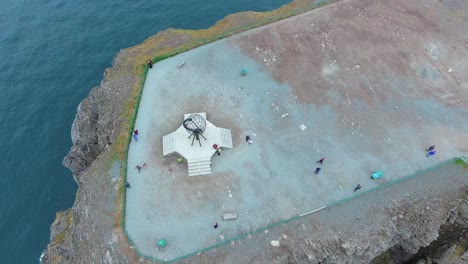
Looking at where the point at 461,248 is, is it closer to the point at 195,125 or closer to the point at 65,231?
the point at 195,125

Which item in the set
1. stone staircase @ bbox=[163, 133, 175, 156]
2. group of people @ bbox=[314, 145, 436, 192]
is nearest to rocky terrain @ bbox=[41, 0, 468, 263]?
group of people @ bbox=[314, 145, 436, 192]

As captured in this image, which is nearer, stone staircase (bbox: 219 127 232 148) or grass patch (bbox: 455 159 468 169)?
grass patch (bbox: 455 159 468 169)

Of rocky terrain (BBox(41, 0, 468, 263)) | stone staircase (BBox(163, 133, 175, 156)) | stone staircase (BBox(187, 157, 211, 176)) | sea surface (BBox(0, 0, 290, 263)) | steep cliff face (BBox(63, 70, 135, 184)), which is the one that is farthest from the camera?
sea surface (BBox(0, 0, 290, 263))

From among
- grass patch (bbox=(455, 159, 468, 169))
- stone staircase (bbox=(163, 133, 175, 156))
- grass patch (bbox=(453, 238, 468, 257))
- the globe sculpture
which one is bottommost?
grass patch (bbox=(453, 238, 468, 257))

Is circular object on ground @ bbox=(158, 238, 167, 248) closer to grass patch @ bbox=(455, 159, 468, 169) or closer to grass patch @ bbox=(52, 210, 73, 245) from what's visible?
grass patch @ bbox=(52, 210, 73, 245)

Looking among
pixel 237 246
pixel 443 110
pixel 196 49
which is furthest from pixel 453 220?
pixel 196 49

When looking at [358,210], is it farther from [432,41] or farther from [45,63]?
[45,63]
